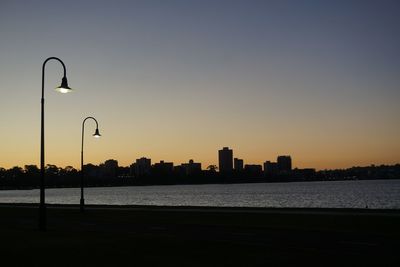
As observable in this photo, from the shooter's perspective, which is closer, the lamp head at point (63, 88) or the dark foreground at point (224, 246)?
the dark foreground at point (224, 246)

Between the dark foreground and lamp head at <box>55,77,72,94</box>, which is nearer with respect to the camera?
the dark foreground

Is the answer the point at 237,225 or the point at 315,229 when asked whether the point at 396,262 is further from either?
the point at 237,225

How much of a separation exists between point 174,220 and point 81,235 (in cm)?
1061

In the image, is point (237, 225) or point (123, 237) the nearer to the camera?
point (123, 237)

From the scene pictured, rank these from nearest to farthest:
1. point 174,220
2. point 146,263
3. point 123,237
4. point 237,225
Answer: point 146,263, point 123,237, point 237,225, point 174,220

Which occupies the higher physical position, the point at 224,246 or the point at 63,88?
the point at 63,88

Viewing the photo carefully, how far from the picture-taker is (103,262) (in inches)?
599

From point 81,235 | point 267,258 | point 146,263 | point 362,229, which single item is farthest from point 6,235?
point 362,229

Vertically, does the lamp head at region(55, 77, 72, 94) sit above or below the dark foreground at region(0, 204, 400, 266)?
above

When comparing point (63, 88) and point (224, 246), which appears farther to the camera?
point (63, 88)

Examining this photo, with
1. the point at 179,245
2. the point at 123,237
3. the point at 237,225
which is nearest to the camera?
the point at 179,245

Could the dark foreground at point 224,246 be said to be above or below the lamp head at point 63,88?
below

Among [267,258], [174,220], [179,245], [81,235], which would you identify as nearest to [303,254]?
[267,258]

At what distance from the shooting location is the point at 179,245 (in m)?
18.8
